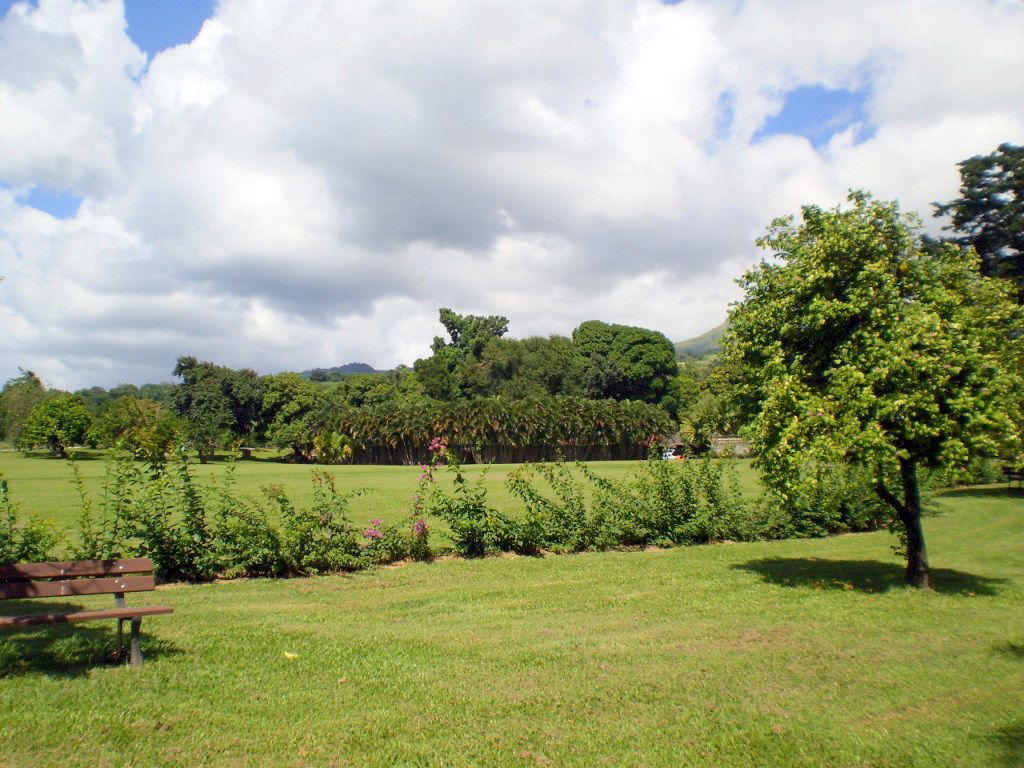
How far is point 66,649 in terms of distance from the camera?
7477 millimetres

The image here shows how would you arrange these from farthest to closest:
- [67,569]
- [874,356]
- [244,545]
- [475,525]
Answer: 1. [475,525]
2. [244,545]
3. [874,356]
4. [67,569]

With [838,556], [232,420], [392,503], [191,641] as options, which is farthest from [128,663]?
[232,420]

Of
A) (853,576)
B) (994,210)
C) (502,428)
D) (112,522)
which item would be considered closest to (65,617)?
(112,522)

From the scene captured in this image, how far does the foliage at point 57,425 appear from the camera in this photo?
3068 inches

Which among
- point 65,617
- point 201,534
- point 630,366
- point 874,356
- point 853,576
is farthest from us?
point 630,366

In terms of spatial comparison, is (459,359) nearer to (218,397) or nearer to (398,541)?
(218,397)

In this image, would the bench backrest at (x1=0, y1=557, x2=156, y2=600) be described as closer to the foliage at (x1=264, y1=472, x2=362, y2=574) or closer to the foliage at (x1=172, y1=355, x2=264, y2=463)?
the foliage at (x1=264, y1=472, x2=362, y2=574)

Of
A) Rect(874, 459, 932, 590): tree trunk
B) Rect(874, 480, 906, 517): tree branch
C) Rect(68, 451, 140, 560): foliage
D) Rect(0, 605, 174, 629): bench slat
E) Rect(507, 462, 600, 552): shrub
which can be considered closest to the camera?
Rect(0, 605, 174, 629): bench slat

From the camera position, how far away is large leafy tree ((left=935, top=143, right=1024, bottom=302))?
34.1 metres

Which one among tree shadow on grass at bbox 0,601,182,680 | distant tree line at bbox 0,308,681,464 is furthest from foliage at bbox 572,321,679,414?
tree shadow on grass at bbox 0,601,182,680

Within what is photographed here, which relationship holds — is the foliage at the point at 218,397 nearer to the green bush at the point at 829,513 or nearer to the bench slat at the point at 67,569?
the green bush at the point at 829,513

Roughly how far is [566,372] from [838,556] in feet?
300

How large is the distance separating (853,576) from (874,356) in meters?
4.56

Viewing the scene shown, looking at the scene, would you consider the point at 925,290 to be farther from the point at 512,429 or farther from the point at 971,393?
the point at 512,429
